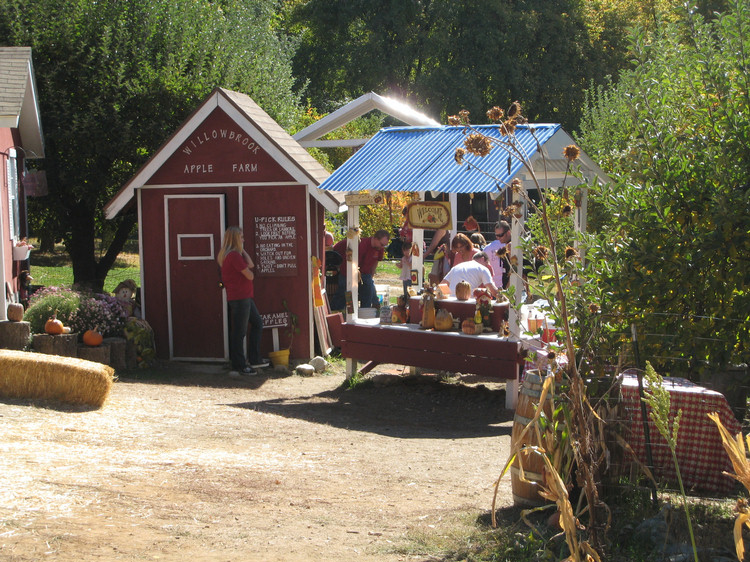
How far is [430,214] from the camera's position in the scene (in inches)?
424

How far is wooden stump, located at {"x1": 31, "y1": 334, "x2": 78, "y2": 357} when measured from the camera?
10.5m

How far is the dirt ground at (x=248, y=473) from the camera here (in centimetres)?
519

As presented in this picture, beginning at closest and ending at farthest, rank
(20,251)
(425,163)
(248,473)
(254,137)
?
1. (248,473)
2. (425,163)
3. (254,137)
4. (20,251)

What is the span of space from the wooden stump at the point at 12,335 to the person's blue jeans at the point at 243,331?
256 centimetres

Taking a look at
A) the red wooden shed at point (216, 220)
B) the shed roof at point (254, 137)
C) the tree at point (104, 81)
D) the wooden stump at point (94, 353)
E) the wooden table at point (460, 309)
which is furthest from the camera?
the tree at point (104, 81)

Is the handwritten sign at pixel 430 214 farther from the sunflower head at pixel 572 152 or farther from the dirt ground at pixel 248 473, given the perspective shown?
the sunflower head at pixel 572 152

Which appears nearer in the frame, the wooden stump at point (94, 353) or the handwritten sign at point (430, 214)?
the handwritten sign at point (430, 214)

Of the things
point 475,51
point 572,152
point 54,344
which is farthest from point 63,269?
point 572,152

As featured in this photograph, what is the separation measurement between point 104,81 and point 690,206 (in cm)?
1210

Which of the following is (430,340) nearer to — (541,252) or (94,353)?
(94,353)

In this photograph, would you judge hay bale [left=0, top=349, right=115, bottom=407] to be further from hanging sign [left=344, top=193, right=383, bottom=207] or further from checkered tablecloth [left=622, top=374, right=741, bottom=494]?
checkered tablecloth [left=622, top=374, right=741, bottom=494]

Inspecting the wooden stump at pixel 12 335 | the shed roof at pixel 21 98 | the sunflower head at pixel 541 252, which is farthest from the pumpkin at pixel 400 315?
the sunflower head at pixel 541 252

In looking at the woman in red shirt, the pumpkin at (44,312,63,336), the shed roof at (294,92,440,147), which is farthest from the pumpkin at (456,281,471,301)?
the pumpkin at (44,312,63,336)

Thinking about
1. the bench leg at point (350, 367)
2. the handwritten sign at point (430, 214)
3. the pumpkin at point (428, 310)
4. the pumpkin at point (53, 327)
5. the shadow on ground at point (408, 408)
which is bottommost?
the shadow on ground at point (408, 408)
